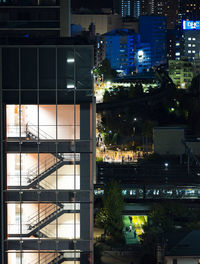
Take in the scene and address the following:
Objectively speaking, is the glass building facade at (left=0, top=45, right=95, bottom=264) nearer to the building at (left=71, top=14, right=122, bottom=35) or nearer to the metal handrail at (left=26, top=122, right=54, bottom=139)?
the metal handrail at (left=26, top=122, right=54, bottom=139)

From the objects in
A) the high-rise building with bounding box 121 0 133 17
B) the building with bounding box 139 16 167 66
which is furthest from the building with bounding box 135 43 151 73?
the high-rise building with bounding box 121 0 133 17

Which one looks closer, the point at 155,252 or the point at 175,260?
the point at 175,260

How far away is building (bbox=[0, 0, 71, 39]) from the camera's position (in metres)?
11.8

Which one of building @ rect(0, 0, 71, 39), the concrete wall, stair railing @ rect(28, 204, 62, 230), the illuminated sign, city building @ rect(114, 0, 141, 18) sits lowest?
stair railing @ rect(28, 204, 62, 230)

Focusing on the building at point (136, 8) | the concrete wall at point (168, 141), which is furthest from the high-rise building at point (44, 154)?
the building at point (136, 8)

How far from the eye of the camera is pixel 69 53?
4.06 meters

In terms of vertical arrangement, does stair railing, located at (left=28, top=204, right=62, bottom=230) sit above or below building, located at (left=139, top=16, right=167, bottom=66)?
below

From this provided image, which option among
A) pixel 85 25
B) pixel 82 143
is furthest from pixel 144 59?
pixel 82 143

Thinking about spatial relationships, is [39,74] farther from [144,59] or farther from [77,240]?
[144,59]

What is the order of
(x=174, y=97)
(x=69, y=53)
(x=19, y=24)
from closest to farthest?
1. (x=69, y=53)
2. (x=19, y=24)
3. (x=174, y=97)

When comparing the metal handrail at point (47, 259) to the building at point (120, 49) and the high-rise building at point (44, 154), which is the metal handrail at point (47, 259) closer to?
the high-rise building at point (44, 154)

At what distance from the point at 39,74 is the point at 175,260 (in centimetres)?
560

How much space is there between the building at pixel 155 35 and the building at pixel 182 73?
36.9ft

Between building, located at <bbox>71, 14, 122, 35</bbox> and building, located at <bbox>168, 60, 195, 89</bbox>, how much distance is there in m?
12.6
